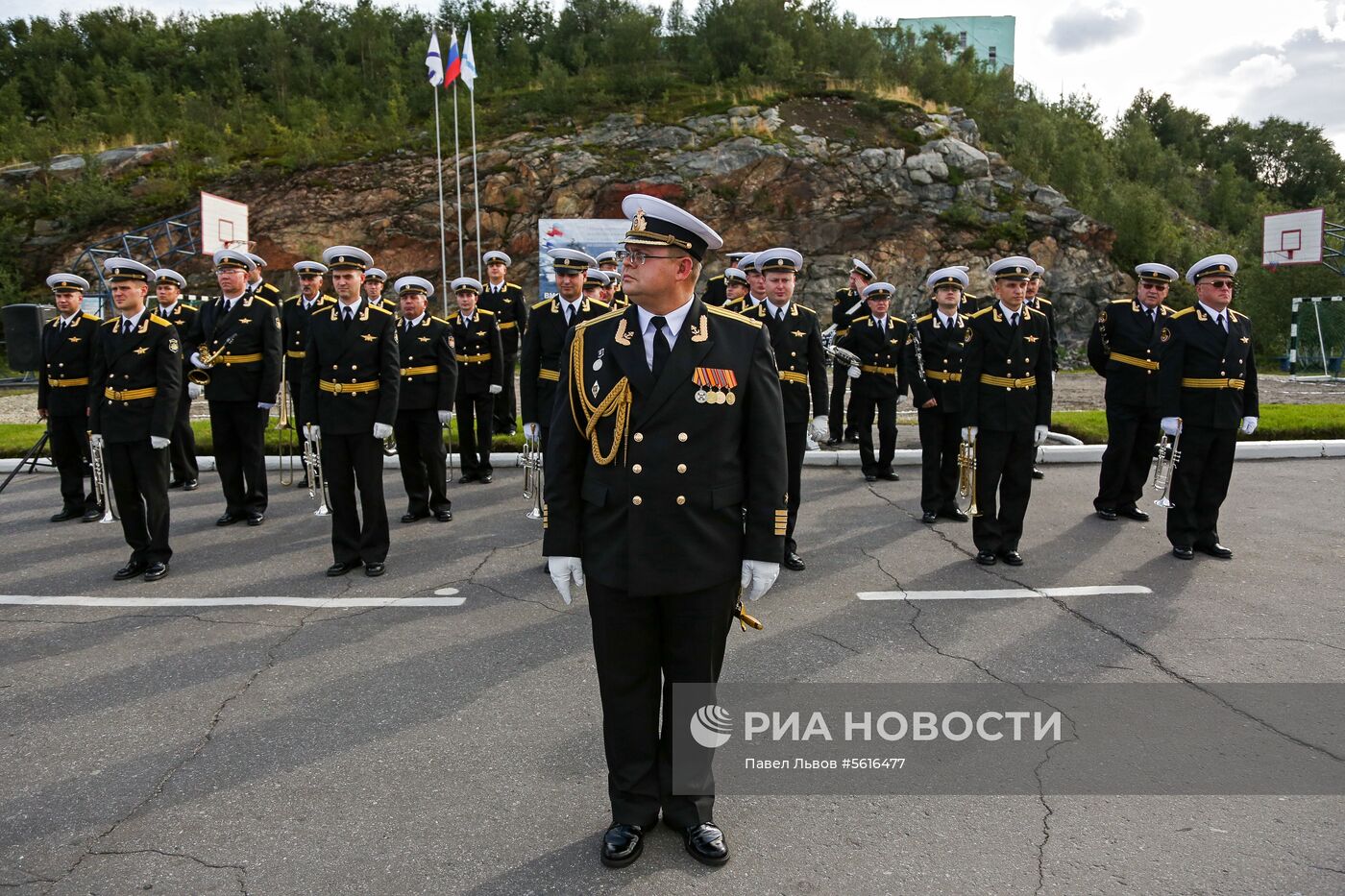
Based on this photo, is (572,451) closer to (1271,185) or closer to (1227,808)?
(1227,808)

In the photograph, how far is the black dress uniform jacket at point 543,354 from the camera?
7547 millimetres

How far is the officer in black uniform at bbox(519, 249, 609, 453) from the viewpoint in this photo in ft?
25.0

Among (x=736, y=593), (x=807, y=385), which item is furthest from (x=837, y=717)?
(x=807, y=385)

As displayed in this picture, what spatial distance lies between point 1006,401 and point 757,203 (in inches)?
793

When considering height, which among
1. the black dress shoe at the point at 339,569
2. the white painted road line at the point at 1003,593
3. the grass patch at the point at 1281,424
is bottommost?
A: the white painted road line at the point at 1003,593

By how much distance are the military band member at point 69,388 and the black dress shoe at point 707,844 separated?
24.2 feet

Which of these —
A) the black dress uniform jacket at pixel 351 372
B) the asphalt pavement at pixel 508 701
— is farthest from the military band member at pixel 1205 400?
the black dress uniform jacket at pixel 351 372

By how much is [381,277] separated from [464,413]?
206cm

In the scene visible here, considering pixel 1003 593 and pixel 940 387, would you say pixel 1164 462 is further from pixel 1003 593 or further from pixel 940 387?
pixel 1003 593

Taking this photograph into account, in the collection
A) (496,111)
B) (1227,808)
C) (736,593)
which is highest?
(496,111)

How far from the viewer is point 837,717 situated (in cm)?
422

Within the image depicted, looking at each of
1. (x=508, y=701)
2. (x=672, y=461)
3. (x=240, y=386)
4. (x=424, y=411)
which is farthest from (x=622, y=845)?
(x=240, y=386)

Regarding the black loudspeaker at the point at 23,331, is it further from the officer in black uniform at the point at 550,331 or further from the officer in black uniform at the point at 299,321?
the officer in black uniform at the point at 550,331

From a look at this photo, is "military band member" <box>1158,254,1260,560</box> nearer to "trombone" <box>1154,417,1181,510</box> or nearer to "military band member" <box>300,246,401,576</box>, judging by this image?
"trombone" <box>1154,417,1181,510</box>
